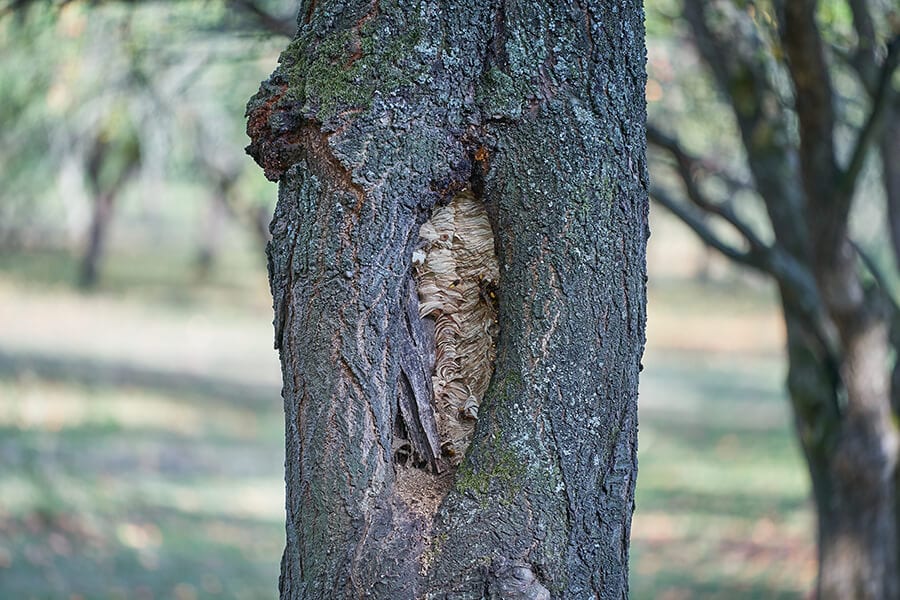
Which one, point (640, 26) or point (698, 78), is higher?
point (698, 78)

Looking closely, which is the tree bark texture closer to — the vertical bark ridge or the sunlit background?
the vertical bark ridge

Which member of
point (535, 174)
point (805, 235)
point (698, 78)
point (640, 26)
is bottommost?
point (535, 174)

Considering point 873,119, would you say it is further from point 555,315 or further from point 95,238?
point 95,238

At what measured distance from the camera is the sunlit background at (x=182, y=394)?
298 inches

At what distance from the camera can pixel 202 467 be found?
445 inches

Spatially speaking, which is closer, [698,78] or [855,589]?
[855,589]

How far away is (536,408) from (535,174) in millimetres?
441

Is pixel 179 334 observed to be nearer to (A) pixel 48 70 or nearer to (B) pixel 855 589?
(A) pixel 48 70

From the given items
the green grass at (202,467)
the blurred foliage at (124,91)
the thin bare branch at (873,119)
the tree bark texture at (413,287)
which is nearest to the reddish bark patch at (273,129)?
the tree bark texture at (413,287)

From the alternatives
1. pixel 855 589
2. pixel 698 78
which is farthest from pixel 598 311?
pixel 698 78

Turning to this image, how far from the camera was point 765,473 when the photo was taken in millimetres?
13406

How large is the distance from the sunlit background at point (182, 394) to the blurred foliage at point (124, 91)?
43 millimetres

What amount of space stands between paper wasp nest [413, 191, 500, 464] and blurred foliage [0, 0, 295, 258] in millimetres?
2622

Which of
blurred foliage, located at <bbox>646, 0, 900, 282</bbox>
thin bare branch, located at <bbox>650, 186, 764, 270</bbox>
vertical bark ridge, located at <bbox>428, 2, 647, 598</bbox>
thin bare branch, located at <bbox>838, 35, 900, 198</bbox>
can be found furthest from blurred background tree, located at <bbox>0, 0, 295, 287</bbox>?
vertical bark ridge, located at <bbox>428, 2, 647, 598</bbox>
